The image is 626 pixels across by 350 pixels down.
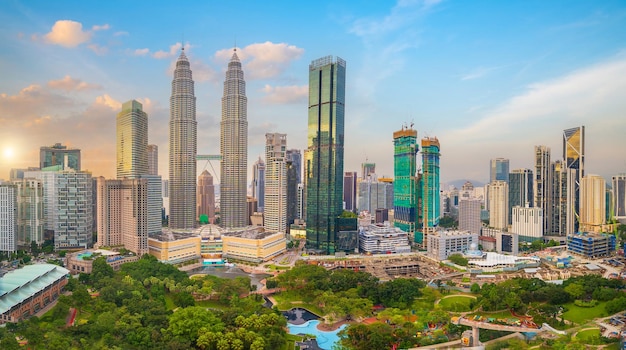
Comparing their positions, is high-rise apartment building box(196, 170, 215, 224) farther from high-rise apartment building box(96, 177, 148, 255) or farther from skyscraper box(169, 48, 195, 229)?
high-rise apartment building box(96, 177, 148, 255)

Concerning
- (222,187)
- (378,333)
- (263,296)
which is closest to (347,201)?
(222,187)

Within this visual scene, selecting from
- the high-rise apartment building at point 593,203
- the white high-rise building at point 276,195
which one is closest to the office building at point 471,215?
the high-rise apartment building at point 593,203

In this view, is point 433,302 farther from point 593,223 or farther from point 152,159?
point 152,159

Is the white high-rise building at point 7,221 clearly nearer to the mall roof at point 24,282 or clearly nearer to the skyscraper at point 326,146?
the mall roof at point 24,282

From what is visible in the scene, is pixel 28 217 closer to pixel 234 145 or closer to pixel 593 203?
pixel 234 145

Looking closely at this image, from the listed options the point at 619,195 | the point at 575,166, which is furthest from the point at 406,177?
the point at 619,195

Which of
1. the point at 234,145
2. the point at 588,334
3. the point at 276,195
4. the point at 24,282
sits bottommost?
the point at 588,334
